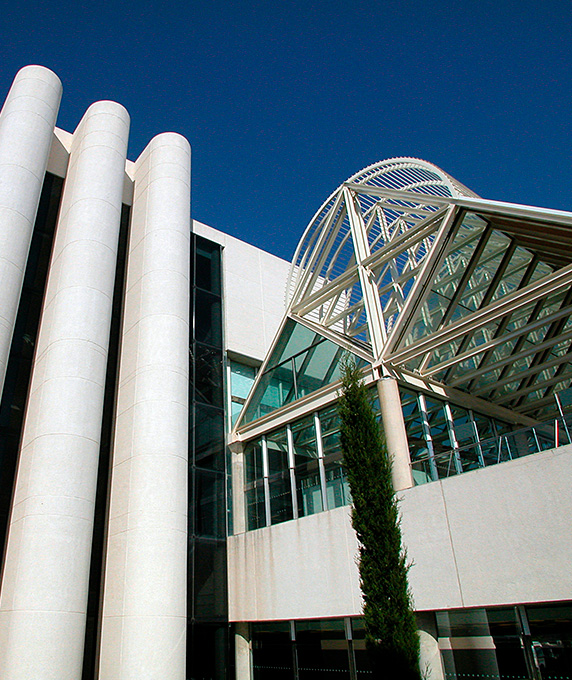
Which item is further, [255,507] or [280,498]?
[255,507]

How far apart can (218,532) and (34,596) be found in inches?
244

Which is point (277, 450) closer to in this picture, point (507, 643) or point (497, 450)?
point (497, 450)

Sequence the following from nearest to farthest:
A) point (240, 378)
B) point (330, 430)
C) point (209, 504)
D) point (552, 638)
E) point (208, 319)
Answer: point (552, 638), point (330, 430), point (209, 504), point (208, 319), point (240, 378)

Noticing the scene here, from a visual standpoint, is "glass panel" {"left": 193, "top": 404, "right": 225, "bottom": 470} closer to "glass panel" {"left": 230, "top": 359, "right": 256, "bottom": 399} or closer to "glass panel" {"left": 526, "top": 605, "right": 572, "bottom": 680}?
"glass panel" {"left": 230, "top": 359, "right": 256, "bottom": 399}

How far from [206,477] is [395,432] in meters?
7.03

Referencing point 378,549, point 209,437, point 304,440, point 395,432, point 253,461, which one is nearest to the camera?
point 378,549

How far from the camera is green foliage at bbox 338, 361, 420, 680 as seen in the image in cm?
932

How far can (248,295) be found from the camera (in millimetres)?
23172

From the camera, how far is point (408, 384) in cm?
1460

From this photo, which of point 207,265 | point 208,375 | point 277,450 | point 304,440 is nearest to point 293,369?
point 304,440

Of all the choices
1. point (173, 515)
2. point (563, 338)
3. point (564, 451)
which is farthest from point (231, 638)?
point (563, 338)

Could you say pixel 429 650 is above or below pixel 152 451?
below

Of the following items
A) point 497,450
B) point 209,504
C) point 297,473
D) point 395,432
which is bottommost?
point 497,450

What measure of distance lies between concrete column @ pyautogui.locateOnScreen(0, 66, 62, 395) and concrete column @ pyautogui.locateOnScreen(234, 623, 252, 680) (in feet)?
32.0
